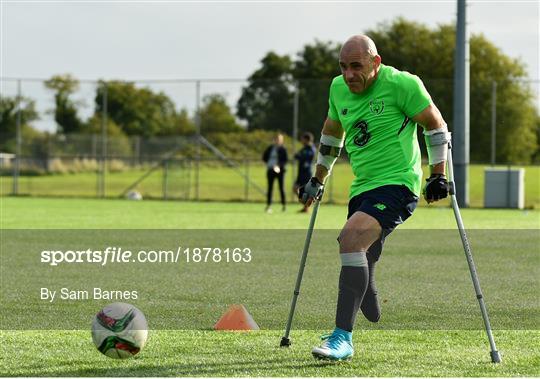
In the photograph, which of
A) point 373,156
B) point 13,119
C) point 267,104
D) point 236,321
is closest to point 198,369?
A: point 236,321

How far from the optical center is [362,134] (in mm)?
7047

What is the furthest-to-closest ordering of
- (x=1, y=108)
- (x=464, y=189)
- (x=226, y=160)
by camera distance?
(x=1, y=108) → (x=226, y=160) → (x=464, y=189)

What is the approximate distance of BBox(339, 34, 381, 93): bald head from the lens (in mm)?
6754

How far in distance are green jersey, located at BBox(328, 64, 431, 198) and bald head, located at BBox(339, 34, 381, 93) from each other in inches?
5.9

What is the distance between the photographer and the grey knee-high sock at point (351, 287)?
6.73m

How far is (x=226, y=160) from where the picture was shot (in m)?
35.3

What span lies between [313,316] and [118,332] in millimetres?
2685

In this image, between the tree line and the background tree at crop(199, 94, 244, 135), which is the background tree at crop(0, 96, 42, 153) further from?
the background tree at crop(199, 94, 244, 135)

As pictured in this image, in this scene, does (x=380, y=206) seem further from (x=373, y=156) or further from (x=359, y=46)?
(x=359, y=46)

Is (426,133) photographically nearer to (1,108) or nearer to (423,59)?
(1,108)

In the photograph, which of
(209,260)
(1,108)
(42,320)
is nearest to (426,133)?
(42,320)

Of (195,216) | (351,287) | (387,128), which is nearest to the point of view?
(351,287)

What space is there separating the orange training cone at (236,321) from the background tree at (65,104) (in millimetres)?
29770

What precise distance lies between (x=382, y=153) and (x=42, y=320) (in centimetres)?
327
